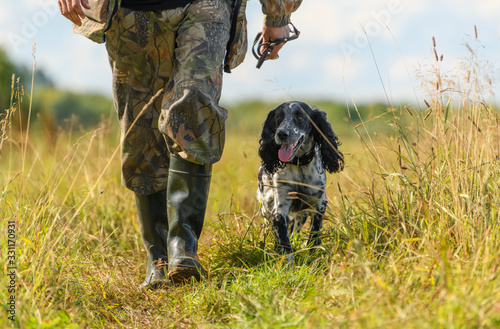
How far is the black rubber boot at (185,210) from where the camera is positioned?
3027mm

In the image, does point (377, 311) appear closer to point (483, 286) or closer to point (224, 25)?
point (483, 286)

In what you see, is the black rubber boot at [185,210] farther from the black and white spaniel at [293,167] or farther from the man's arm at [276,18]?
the man's arm at [276,18]

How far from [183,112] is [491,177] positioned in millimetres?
1691

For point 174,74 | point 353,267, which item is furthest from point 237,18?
point 353,267

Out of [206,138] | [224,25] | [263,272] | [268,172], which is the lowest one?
[263,272]

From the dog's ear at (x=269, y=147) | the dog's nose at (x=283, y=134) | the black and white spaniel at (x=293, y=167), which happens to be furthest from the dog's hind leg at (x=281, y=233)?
the dog's nose at (x=283, y=134)

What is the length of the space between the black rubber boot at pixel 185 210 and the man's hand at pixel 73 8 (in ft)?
3.04

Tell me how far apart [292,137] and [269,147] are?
0.26 meters

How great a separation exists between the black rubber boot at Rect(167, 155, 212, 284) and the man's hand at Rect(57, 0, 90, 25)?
0.93 metres

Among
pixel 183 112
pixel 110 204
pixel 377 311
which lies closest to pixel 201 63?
pixel 183 112

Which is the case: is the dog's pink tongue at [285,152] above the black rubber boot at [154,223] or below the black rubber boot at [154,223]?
above

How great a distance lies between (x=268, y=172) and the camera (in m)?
3.83

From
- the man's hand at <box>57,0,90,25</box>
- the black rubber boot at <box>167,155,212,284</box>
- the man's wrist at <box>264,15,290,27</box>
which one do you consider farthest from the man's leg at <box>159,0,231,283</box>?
the man's hand at <box>57,0,90,25</box>

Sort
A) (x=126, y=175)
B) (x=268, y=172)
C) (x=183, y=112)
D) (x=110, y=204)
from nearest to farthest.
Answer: (x=183, y=112)
(x=126, y=175)
(x=268, y=172)
(x=110, y=204)
